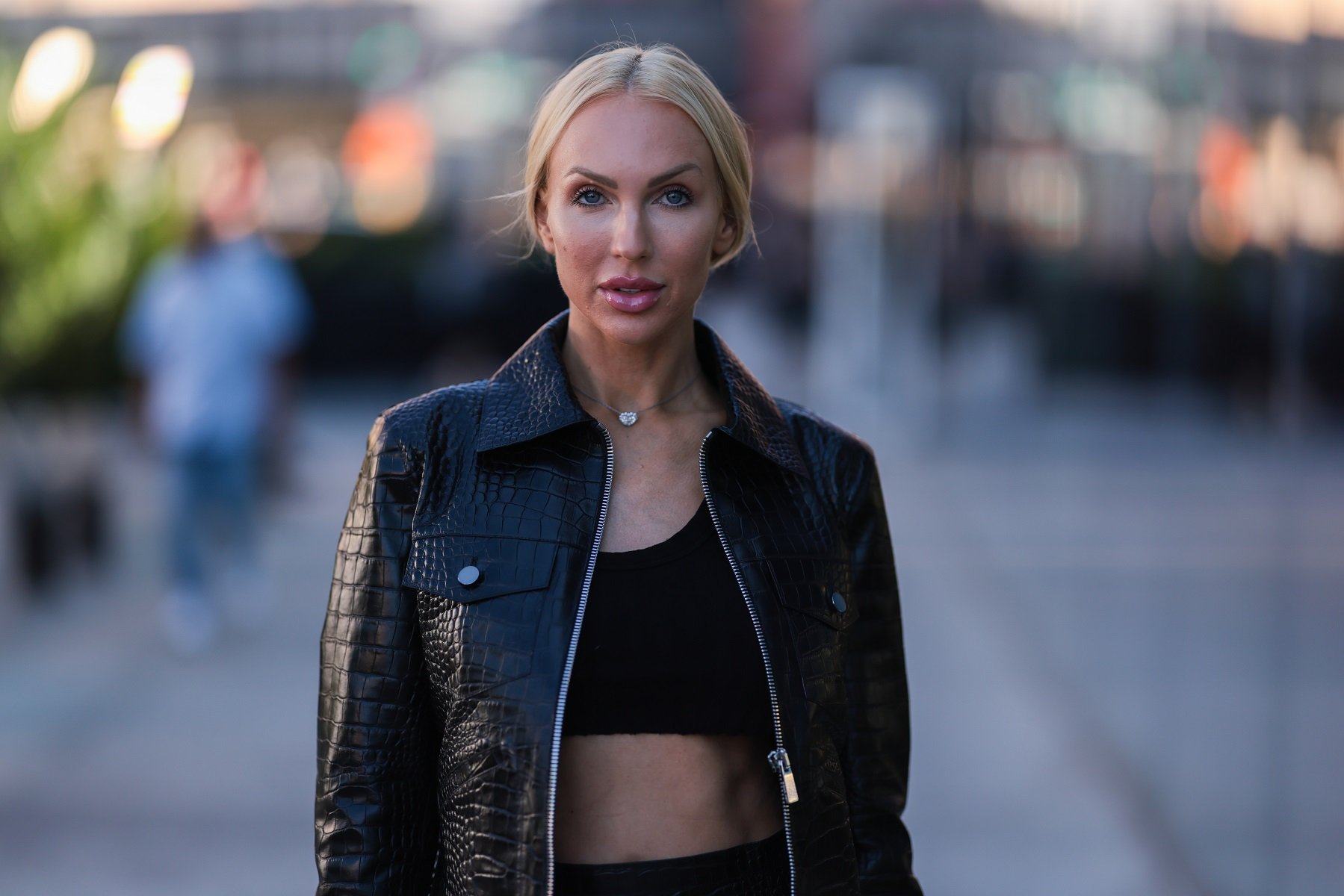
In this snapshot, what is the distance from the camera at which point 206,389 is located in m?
8.53

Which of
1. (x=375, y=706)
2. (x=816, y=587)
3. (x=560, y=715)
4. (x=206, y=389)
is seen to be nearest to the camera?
(x=560, y=715)

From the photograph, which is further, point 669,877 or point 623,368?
point 623,368

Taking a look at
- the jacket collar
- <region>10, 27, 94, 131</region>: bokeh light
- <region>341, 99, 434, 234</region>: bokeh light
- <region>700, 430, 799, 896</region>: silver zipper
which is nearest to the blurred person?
<region>10, 27, 94, 131</region>: bokeh light

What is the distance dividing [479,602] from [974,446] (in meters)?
14.0

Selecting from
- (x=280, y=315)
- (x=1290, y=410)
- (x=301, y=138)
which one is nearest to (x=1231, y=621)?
(x=1290, y=410)

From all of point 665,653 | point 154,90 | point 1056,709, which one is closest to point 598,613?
point 665,653

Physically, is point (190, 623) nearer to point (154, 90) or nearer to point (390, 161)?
point (154, 90)

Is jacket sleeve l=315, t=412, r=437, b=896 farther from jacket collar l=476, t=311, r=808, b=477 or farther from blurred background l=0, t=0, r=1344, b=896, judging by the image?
blurred background l=0, t=0, r=1344, b=896

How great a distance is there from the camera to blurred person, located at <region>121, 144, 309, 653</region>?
8570mm

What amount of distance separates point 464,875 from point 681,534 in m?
0.51

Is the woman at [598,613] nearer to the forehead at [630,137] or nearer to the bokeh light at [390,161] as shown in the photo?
the forehead at [630,137]

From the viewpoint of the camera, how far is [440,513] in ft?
7.41

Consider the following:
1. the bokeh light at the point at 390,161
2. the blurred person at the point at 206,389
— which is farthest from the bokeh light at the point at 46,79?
the bokeh light at the point at 390,161

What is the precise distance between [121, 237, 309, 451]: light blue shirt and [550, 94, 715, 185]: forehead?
6.62 metres
